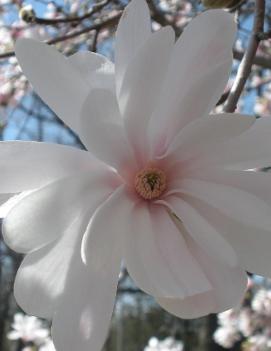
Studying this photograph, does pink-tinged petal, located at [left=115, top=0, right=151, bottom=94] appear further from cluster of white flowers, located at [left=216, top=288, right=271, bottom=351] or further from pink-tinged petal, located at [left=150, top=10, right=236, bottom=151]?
cluster of white flowers, located at [left=216, top=288, right=271, bottom=351]

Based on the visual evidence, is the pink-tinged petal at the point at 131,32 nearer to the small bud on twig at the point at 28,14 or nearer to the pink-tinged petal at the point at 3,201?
the pink-tinged petal at the point at 3,201

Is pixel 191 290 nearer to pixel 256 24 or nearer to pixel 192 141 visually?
pixel 192 141

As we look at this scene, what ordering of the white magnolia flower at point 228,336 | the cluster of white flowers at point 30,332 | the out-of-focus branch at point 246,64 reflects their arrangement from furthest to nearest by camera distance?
the white magnolia flower at point 228,336
the cluster of white flowers at point 30,332
the out-of-focus branch at point 246,64

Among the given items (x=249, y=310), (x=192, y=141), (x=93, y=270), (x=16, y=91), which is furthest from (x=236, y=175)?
(x=249, y=310)

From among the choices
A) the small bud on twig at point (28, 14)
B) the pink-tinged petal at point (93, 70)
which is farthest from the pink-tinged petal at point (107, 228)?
the small bud on twig at point (28, 14)

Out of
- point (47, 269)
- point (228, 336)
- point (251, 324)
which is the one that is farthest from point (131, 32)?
point (228, 336)

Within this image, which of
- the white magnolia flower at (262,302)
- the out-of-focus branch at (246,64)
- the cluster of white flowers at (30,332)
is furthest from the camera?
the cluster of white flowers at (30,332)

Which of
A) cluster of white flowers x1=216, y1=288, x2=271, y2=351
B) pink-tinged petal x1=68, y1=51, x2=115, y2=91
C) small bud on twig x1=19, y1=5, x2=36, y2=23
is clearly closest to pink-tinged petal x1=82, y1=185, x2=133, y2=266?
pink-tinged petal x1=68, y1=51, x2=115, y2=91

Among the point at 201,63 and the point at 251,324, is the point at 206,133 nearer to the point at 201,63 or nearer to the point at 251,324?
the point at 201,63
